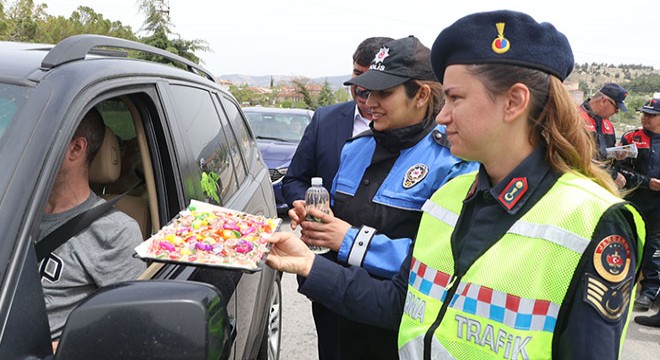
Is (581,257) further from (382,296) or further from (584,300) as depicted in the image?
(382,296)

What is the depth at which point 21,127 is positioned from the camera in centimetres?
119

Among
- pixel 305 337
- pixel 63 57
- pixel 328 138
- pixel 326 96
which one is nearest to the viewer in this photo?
pixel 63 57

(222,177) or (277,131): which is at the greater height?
(222,177)

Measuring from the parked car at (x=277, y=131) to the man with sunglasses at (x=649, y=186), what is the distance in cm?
450

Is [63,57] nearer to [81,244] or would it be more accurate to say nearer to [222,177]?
[81,244]

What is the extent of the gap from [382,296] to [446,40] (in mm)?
797

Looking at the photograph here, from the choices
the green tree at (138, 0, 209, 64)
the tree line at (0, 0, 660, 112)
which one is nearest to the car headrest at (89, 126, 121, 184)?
the tree line at (0, 0, 660, 112)

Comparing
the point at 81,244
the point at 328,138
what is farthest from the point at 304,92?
the point at 81,244

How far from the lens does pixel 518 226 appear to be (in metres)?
1.22

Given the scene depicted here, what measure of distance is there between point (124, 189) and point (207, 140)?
43 cm

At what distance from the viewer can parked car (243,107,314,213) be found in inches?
316

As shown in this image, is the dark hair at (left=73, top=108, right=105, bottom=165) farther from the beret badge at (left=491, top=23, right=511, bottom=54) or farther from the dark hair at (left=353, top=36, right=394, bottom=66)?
the dark hair at (left=353, top=36, right=394, bottom=66)

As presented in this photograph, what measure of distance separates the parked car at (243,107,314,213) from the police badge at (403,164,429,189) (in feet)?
18.6

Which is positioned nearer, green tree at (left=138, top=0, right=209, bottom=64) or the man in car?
the man in car
